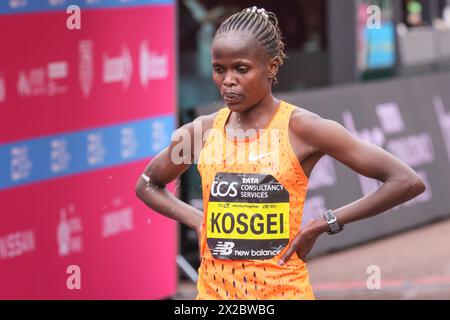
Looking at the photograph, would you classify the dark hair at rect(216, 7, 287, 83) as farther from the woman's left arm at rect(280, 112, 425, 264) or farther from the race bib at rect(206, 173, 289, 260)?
the race bib at rect(206, 173, 289, 260)

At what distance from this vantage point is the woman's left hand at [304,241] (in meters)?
4.36

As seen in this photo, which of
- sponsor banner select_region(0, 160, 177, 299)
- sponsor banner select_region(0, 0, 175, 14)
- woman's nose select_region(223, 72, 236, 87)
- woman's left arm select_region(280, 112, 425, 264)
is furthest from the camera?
sponsor banner select_region(0, 160, 177, 299)

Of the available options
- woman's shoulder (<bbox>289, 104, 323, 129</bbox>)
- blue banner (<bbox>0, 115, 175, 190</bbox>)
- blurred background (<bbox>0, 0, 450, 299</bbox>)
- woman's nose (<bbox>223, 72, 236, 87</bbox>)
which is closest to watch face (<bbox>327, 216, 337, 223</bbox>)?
woman's shoulder (<bbox>289, 104, 323, 129</bbox>)

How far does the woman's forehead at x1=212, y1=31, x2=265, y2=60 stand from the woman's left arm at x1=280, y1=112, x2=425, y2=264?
1.07 ft

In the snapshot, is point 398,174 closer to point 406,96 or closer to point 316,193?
point 316,193

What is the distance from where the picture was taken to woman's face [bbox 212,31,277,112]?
4281 mm

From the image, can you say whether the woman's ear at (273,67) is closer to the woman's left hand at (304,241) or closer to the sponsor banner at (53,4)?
the woman's left hand at (304,241)

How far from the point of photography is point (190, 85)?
1365 cm

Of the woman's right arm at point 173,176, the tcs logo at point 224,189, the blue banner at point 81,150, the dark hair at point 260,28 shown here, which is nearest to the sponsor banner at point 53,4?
the blue banner at point 81,150

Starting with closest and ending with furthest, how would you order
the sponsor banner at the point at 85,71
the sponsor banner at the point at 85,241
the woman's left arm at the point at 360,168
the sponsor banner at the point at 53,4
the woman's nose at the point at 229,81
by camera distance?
1. the woman's nose at the point at 229,81
2. the woman's left arm at the point at 360,168
3. the sponsor banner at the point at 53,4
4. the sponsor banner at the point at 85,71
5. the sponsor banner at the point at 85,241

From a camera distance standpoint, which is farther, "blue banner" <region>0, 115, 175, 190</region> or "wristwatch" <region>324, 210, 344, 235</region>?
"blue banner" <region>0, 115, 175, 190</region>

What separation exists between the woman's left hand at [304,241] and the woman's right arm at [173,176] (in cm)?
41

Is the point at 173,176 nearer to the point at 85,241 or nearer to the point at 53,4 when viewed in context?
the point at 53,4

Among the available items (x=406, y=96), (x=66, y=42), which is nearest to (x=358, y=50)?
(x=406, y=96)
